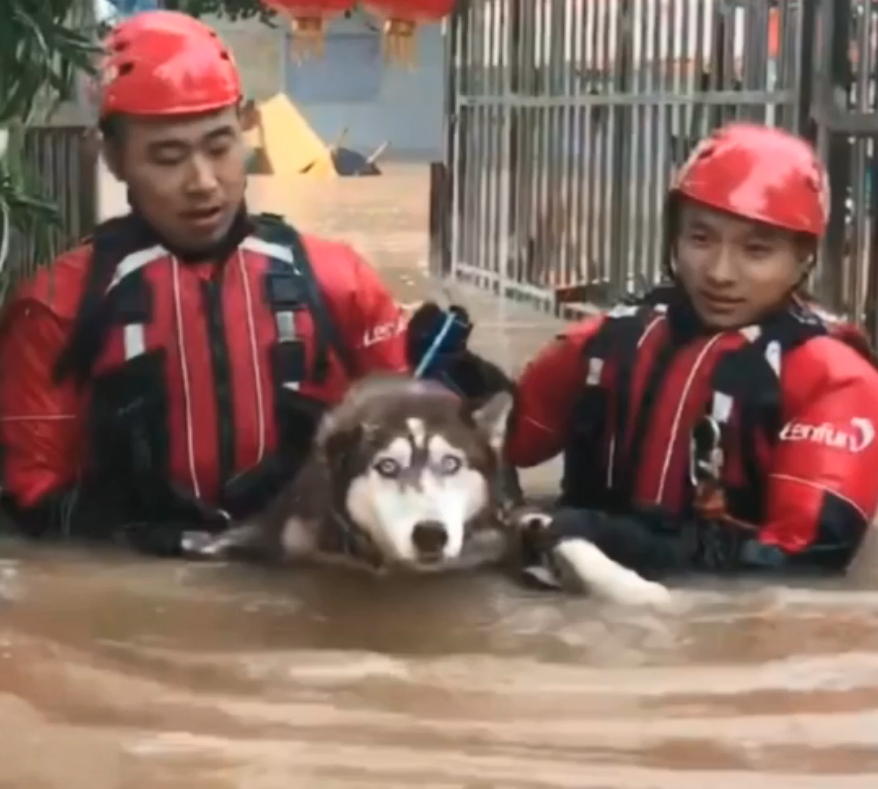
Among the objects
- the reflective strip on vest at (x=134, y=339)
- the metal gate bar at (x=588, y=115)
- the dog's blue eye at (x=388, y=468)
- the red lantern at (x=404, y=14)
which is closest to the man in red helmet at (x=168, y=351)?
the reflective strip on vest at (x=134, y=339)

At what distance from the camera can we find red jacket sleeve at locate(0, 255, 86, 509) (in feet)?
4.79

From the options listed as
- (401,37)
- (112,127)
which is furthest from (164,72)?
(401,37)

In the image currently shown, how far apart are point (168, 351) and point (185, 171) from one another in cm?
14

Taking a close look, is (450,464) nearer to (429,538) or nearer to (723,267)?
(429,538)

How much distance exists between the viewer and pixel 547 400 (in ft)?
5.15

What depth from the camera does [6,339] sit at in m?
1.48

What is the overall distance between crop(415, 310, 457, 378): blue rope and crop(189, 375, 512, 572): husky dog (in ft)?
0.23

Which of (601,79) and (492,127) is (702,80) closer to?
(601,79)

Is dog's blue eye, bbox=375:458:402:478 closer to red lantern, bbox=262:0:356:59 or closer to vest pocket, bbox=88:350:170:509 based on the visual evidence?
vest pocket, bbox=88:350:170:509

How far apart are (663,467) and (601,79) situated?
1.62 m

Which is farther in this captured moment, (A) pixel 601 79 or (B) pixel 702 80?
(A) pixel 601 79

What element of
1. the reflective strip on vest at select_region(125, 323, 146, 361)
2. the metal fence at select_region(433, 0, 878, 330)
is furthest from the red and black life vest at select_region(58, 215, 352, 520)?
the metal fence at select_region(433, 0, 878, 330)

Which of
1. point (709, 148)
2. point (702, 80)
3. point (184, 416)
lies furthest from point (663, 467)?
point (702, 80)

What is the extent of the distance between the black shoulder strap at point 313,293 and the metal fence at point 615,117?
0.72 meters
